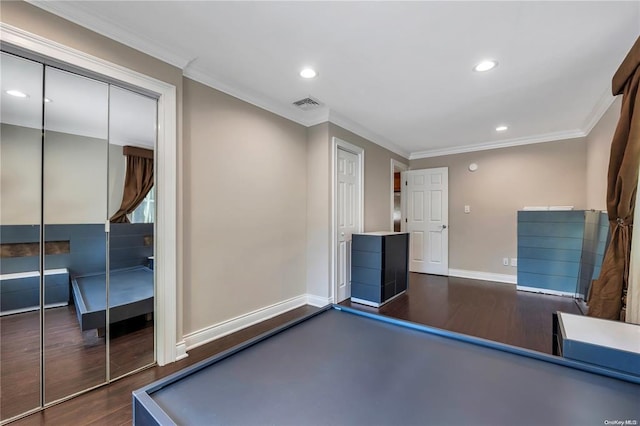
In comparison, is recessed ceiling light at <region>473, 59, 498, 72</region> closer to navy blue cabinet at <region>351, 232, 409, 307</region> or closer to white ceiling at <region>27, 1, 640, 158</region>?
white ceiling at <region>27, 1, 640, 158</region>

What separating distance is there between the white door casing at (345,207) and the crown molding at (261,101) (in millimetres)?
394

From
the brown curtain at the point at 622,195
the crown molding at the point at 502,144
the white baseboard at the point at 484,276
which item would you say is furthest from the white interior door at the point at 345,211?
the white baseboard at the point at 484,276

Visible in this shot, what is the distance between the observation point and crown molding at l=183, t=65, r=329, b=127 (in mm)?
2375

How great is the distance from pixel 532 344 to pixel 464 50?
8.39 feet

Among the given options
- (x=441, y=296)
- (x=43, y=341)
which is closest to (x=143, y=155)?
(x=43, y=341)

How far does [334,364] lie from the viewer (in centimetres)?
96

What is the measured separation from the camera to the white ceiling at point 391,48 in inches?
66.3

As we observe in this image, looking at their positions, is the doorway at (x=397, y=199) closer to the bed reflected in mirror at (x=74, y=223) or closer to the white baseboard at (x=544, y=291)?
the white baseboard at (x=544, y=291)

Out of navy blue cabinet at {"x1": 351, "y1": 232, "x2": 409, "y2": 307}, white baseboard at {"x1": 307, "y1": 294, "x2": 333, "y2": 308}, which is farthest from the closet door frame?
navy blue cabinet at {"x1": 351, "y1": 232, "x2": 409, "y2": 307}

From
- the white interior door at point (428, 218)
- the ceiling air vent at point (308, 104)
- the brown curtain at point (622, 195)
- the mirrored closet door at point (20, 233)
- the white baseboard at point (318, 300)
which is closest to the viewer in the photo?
the mirrored closet door at point (20, 233)

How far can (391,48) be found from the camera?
207cm

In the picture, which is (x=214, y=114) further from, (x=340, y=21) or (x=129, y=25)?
(x=340, y=21)

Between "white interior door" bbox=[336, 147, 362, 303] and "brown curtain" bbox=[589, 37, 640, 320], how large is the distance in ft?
7.66

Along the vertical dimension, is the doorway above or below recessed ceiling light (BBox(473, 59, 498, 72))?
below
